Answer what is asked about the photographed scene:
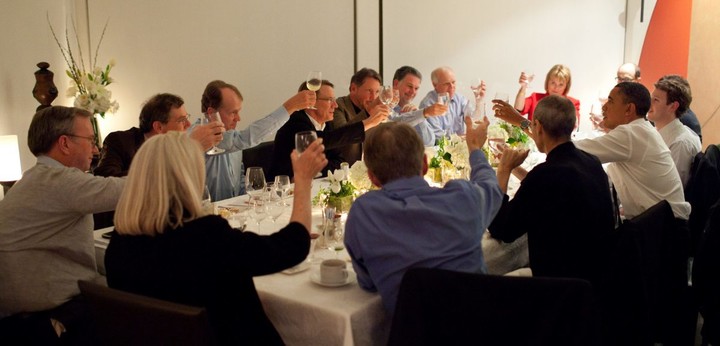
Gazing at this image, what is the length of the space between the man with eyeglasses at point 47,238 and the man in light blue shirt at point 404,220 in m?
0.98

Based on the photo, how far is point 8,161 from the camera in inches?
176

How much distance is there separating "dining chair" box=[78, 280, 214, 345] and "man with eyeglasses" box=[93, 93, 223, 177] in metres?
1.39

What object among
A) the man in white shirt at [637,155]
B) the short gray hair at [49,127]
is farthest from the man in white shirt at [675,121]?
the short gray hair at [49,127]

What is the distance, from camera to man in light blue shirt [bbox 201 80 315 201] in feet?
12.2

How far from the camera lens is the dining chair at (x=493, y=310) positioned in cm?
174

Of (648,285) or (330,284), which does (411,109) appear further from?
(330,284)

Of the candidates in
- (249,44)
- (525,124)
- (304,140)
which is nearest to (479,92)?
(525,124)

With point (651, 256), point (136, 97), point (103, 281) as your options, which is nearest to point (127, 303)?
point (103, 281)

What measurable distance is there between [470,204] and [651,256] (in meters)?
1.02

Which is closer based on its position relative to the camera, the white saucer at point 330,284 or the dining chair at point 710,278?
the white saucer at point 330,284

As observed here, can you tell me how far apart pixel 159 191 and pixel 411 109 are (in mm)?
3815

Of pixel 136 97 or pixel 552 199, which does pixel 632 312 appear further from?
pixel 136 97

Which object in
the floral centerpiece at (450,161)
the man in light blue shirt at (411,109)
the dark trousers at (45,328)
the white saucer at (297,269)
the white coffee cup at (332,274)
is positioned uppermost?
the man in light blue shirt at (411,109)

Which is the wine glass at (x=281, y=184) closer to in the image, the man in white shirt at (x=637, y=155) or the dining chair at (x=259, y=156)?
the man in white shirt at (x=637, y=155)
